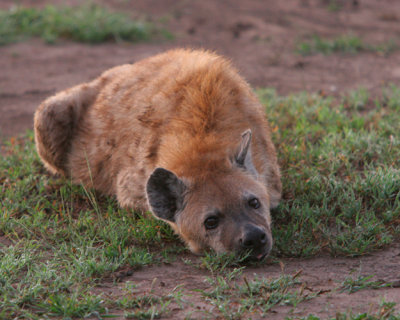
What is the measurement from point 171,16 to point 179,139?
539 centimetres

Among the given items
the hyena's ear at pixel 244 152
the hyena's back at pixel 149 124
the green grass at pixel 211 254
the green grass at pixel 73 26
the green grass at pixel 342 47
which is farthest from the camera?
the green grass at pixel 73 26

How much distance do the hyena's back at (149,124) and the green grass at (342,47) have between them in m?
3.22

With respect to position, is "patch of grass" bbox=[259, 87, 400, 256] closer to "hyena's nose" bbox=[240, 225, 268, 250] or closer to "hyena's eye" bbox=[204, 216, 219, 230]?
"hyena's nose" bbox=[240, 225, 268, 250]

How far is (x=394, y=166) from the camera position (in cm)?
434

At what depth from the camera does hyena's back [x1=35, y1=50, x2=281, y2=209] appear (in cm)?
384

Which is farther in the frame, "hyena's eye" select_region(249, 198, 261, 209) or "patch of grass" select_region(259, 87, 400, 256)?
"patch of grass" select_region(259, 87, 400, 256)

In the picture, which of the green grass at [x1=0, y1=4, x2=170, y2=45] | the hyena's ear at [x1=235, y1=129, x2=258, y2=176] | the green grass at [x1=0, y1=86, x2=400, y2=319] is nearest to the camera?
the green grass at [x1=0, y1=86, x2=400, y2=319]

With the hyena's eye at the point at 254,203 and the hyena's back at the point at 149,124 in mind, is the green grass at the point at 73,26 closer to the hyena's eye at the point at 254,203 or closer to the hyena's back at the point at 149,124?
the hyena's back at the point at 149,124

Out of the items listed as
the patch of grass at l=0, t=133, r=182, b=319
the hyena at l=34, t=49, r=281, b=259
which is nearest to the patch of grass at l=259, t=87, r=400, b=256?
the hyena at l=34, t=49, r=281, b=259

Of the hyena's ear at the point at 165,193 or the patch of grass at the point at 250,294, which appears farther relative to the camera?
the hyena's ear at the point at 165,193

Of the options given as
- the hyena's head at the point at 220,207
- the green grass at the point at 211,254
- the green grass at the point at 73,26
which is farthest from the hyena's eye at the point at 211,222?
the green grass at the point at 73,26

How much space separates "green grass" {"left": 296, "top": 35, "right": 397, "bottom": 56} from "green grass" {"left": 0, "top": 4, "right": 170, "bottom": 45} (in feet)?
6.22

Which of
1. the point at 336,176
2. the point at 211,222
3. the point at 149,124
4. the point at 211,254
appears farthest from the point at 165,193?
the point at 336,176

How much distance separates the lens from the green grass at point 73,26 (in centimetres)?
796
